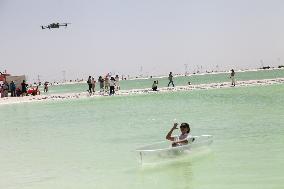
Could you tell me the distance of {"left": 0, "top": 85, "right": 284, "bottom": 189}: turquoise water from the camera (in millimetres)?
11906

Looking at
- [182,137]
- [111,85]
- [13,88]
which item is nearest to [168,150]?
[182,137]

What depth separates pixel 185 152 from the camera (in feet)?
47.0

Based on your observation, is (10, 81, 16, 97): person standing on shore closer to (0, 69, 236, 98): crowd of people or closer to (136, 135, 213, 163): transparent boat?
(0, 69, 236, 98): crowd of people

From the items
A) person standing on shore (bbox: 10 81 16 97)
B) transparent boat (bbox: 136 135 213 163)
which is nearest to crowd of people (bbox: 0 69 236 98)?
person standing on shore (bbox: 10 81 16 97)

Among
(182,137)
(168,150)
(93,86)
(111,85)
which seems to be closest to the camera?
(168,150)

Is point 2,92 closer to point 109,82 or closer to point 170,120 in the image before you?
point 109,82

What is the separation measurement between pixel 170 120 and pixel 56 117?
9.03 metres

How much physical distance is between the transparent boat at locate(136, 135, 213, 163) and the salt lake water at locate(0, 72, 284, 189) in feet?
0.61

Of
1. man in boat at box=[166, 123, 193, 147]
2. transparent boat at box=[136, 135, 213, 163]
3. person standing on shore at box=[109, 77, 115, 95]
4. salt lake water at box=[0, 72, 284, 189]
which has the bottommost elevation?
salt lake water at box=[0, 72, 284, 189]

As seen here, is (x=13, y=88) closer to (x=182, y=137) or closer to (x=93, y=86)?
(x=93, y=86)

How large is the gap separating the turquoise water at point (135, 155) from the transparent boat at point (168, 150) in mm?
212

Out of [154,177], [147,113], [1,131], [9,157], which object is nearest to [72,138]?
[9,157]

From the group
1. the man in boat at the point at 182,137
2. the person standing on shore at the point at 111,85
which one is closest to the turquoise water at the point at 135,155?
the man in boat at the point at 182,137

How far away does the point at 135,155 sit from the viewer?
50.0ft
